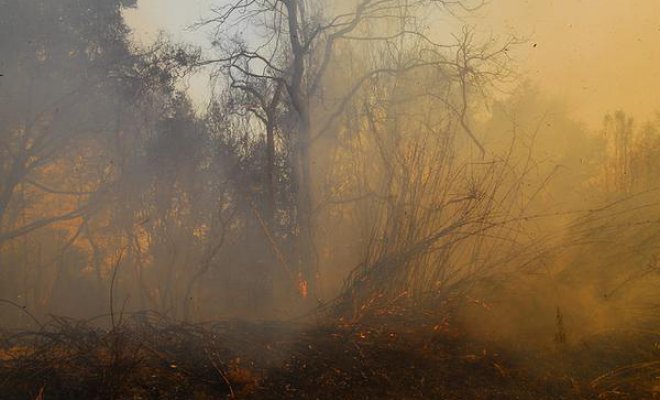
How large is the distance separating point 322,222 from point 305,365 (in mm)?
4213

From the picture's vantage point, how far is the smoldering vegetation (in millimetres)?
3963

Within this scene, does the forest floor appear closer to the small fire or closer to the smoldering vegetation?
the smoldering vegetation

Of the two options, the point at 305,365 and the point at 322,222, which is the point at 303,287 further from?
the point at 305,365

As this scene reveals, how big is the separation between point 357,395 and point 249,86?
527cm

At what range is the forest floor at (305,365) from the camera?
11.7 ft

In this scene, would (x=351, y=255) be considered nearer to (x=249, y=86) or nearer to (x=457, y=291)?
(x=457, y=291)

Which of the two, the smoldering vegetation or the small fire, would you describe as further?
the small fire

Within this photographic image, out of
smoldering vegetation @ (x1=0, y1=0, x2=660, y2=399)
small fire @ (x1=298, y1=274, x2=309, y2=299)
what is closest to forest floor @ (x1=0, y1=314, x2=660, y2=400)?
smoldering vegetation @ (x1=0, y1=0, x2=660, y2=399)

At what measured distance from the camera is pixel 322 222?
8.16 metres

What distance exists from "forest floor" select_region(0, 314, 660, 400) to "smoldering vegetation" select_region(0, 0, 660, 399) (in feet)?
0.06

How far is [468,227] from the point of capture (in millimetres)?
5379

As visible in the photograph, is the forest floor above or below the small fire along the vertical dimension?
below

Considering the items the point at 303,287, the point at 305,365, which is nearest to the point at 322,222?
the point at 303,287

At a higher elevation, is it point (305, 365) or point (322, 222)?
point (322, 222)
